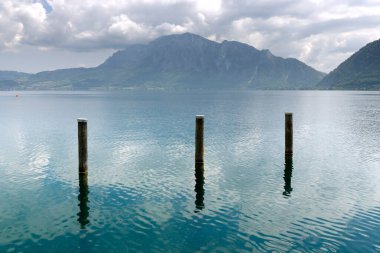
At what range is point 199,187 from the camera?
85.9 ft

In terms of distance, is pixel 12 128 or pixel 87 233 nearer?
pixel 87 233

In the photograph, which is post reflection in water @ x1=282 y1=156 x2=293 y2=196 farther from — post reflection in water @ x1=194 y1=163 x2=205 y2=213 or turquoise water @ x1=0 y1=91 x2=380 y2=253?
post reflection in water @ x1=194 y1=163 x2=205 y2=213

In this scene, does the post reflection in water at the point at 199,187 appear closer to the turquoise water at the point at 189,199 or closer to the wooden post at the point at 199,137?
the turquoise water at the point at 189,199

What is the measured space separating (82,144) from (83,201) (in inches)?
208

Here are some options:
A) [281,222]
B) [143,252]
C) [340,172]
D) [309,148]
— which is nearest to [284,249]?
[281,222]

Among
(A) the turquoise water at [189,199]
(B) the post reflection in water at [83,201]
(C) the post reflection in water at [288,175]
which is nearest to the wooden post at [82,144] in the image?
(B) the post reflection in water at [83,201]

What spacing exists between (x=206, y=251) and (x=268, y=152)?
24528mm

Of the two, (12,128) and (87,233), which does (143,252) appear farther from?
(12,128)

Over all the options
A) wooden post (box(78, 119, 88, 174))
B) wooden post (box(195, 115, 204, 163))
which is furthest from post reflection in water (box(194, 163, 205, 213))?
wooden post (box(78, 119, 88, 174))

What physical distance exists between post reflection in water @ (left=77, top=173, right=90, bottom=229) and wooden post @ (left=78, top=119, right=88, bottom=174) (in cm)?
70

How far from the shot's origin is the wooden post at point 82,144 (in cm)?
2625

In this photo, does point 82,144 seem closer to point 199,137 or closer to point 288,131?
point 199,137

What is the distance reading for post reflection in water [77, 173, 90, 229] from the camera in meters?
19.7

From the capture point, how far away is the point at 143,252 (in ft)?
53.4
